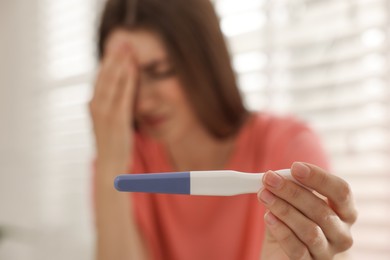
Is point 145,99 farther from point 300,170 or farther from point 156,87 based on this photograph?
point 300,170

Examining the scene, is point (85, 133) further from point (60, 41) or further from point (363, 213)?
point (363, 213)

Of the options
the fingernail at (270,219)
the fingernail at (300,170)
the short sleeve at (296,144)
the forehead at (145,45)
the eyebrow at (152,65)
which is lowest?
the fingernail at (270,219)

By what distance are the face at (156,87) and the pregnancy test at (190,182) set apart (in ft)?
0.95

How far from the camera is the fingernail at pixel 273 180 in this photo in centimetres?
24

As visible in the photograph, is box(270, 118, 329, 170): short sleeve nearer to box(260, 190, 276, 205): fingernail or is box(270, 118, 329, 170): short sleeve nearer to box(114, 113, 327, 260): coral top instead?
box(114, 113, 327, 260): coral top

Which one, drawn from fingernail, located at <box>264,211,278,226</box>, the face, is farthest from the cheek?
fingernail, located at <box>264,211,278,226</box>

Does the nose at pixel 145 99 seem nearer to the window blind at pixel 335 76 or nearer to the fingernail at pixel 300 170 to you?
the window blind at pixel 335 76

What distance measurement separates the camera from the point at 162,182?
0.76 feet

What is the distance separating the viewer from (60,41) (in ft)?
3.31

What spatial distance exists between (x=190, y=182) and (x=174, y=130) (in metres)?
0.34

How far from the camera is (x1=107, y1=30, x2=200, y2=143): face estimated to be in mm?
517

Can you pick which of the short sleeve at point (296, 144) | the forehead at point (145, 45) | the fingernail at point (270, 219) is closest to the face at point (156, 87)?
the forehead at point (145, 45)

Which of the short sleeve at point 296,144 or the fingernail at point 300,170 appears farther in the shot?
the short sleeve at point 296,144

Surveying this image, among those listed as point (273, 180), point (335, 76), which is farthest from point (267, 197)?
point (335, 76)
